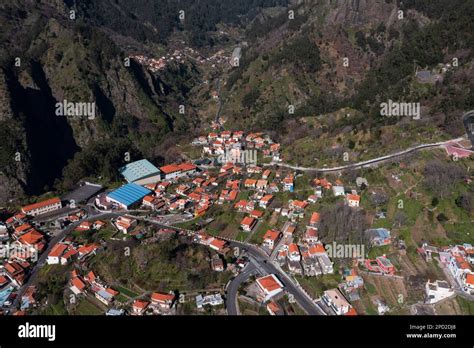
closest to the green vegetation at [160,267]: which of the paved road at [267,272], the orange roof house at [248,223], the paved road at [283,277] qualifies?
the paved road at [267,272]

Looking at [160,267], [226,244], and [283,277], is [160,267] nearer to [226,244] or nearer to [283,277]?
[226,244]

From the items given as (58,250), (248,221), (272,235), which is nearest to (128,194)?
(58,250)

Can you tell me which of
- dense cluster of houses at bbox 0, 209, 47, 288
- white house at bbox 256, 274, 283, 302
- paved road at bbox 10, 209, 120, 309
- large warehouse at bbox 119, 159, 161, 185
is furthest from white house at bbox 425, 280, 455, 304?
large warehouse at bbox 119, 159, 161, 185
